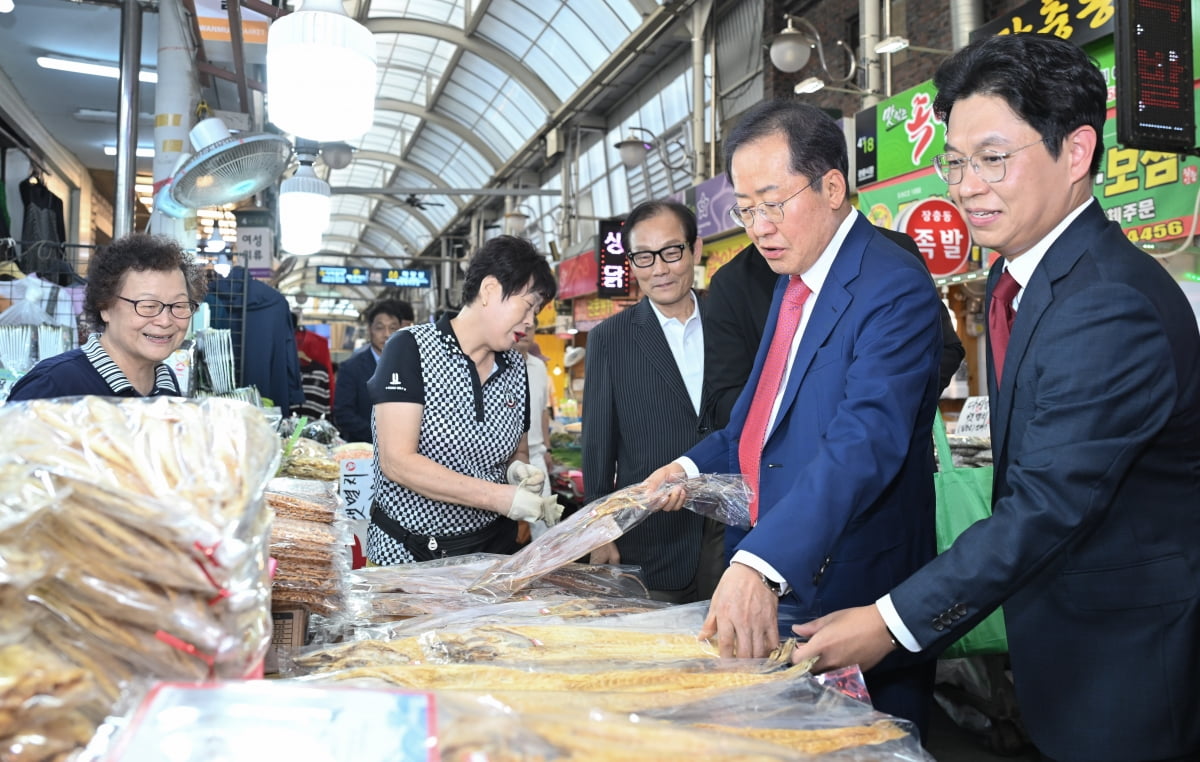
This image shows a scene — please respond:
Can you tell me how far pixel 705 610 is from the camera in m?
1.47

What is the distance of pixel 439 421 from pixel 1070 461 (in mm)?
1659

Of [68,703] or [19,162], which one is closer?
[68,703]

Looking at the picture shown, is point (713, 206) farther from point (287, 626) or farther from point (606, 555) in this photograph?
point (287, 626)

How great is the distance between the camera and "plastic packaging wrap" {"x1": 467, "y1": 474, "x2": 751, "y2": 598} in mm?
1734

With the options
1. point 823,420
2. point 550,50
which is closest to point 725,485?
point 823,420

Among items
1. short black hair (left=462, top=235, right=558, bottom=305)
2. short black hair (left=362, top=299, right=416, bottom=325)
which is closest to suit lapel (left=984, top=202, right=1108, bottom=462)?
short black hair (left=462, top=235, right=558, bottom=305)

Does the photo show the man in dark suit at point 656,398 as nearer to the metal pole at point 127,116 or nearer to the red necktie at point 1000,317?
the red necktie at point 1000,317

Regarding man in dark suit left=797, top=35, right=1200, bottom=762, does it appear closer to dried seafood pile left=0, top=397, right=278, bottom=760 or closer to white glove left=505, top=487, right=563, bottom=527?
dried seafood pile left=0, top=397, right=278, bottom=760

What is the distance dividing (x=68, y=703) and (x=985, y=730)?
399 centimetres

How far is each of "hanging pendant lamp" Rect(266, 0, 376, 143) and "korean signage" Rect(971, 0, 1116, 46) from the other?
3682 mm

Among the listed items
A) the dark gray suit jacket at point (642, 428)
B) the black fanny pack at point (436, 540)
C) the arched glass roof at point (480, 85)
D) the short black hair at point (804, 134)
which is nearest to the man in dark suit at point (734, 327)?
the dark gray suit jacket at point (642, 428)

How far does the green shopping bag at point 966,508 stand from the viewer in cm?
260

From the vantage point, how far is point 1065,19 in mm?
5312

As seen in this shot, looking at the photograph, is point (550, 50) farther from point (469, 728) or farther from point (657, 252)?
point (469, 728)
